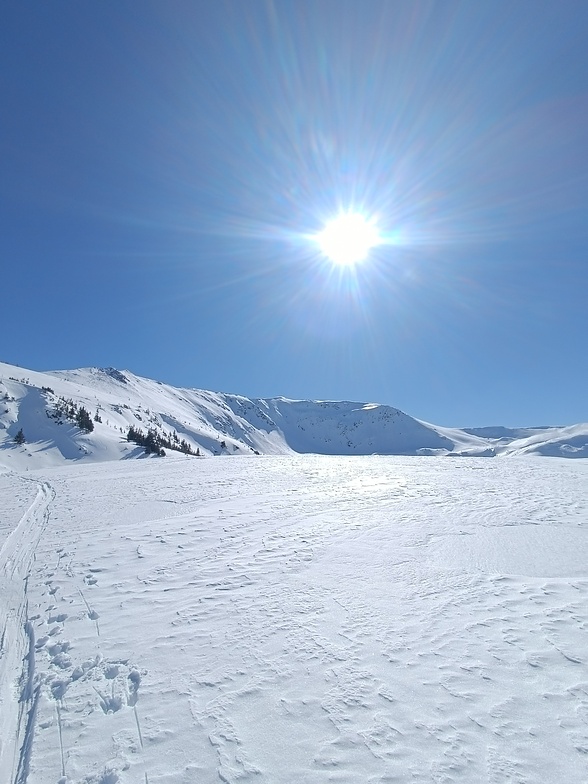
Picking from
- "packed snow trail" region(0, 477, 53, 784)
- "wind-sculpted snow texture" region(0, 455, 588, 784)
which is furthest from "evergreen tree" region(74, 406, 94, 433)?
"packed snow trail" region(0, 477, 53, 784)

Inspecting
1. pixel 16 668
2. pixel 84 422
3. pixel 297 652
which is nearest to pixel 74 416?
pixel 84 422

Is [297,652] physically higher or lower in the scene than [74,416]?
lower

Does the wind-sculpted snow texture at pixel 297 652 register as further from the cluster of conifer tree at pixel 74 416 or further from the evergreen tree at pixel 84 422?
the cluster of conifer tree at pixel 74 416

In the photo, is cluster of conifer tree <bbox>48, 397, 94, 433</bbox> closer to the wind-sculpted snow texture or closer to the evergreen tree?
the evergreen tree

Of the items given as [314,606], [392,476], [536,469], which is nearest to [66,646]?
[314,606]

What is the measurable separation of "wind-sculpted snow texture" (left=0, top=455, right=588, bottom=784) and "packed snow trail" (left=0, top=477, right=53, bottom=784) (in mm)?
24

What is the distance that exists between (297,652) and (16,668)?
4.12 meters

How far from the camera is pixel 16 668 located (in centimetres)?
553

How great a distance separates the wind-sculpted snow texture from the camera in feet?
13.0

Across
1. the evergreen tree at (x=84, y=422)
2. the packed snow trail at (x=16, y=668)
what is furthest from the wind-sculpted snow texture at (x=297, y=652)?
the evergreen tree at (x=84, y=422)

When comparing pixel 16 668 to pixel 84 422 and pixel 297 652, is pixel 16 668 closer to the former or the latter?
pixel 297 652

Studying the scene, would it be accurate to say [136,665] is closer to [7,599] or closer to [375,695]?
[375,695]

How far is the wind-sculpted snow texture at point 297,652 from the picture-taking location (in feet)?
13.0

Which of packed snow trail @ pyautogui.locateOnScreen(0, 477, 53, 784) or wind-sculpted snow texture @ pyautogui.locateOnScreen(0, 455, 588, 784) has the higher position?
wind-sculpted snow texture @ pyautogui.locateOnScreen(0, 455, 588, 784)
